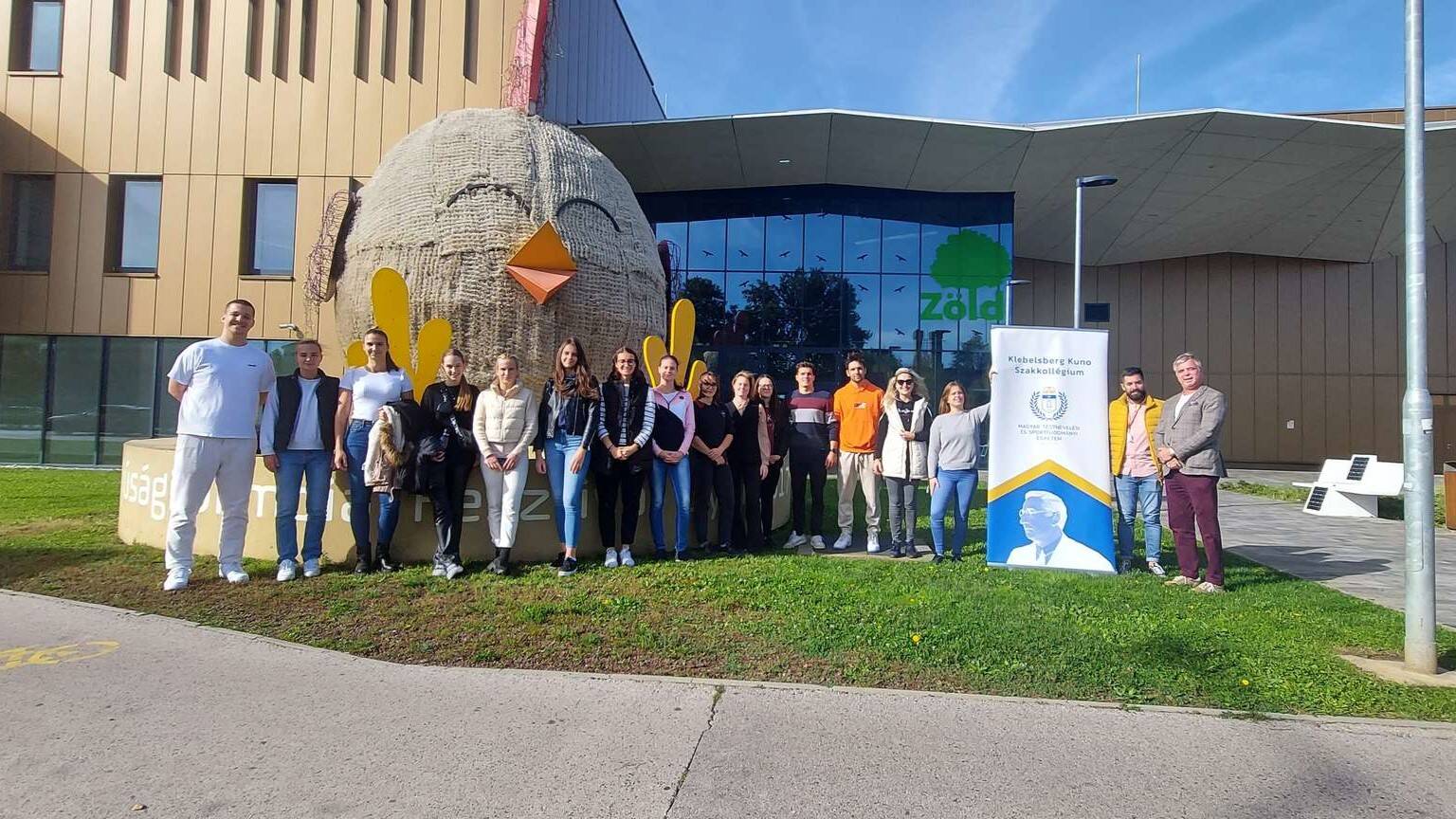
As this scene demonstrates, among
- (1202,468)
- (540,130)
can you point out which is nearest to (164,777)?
(540,130)

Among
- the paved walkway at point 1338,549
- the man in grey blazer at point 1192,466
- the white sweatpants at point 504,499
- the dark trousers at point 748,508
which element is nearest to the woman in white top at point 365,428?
the white sweatpants at point 504,499

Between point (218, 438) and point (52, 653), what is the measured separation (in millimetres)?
1608

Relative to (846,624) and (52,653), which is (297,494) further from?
(846,624)

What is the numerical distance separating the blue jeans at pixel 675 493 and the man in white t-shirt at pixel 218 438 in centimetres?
284

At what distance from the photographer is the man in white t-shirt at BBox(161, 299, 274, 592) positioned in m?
5.07

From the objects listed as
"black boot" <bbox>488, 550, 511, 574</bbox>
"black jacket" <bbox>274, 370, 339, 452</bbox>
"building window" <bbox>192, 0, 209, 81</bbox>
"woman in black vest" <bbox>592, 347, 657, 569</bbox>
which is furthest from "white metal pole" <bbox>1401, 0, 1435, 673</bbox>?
"building window" <bbox>192, 0, 209, 81</bbox>

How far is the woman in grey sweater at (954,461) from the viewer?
6.38 meters

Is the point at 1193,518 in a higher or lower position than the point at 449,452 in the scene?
lower

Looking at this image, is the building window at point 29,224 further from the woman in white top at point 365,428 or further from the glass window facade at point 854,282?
the woman in white top at point 365,428

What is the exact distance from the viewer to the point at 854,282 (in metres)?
19.1

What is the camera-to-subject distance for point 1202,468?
18.7ft

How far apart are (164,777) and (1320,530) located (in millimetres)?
11862

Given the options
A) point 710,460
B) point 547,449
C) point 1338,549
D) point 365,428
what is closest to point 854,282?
point 1338,549

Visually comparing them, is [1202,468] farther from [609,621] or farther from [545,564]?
[545,564]
